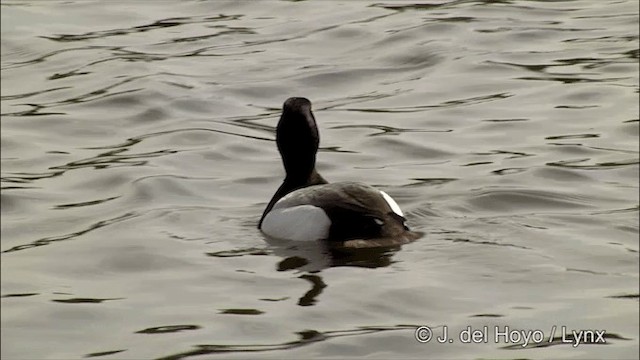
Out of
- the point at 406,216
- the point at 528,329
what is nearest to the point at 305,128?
the point at 406,216

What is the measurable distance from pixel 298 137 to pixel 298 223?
0.96 m

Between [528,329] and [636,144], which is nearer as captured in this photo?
[528,329]

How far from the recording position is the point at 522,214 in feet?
37.6

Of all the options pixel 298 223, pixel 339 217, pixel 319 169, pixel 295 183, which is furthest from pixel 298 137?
pixel 319 169

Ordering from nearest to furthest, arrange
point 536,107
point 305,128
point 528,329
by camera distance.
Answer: point 528,329 → point 305,128 → point 536,107

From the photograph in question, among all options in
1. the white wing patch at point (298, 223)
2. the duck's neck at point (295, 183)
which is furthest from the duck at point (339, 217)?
the duck's neck at point (295, 183)

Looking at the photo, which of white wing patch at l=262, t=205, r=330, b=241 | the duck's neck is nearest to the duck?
white wing patch at l=262, t=205, r=330, b=241

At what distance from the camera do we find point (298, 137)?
11.7 meters

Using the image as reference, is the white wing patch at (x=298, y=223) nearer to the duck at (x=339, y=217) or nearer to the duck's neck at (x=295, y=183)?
the duck at (x=339, y=217)

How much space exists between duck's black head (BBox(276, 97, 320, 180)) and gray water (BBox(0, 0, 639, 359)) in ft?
1.64

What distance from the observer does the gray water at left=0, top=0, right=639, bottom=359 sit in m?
9.23

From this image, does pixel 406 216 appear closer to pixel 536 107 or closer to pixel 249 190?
pixel 249 190

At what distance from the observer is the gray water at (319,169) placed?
30.3 ft

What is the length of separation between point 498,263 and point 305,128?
2059mm
